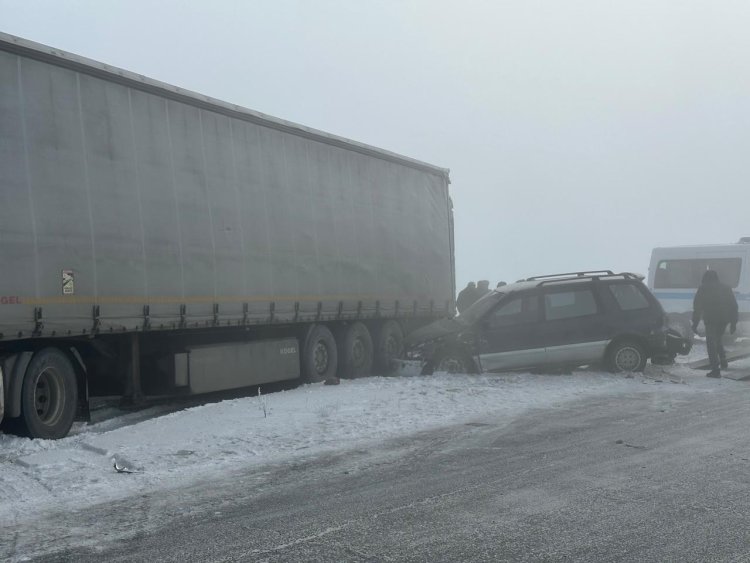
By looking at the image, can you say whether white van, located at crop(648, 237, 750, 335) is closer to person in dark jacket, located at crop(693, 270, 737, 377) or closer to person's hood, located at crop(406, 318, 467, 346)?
person in dark jacket, located at crop(693, 270, 737, 377)

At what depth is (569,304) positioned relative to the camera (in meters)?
15.7

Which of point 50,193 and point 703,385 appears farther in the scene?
point 703,385

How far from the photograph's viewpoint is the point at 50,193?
32.9 feet

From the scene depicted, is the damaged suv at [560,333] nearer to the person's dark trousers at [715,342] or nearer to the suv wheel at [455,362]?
the suv wheel at [455,362]

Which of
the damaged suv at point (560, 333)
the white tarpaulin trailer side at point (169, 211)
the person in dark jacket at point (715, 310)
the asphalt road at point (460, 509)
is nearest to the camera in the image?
the asphalt road at point (460, 509)

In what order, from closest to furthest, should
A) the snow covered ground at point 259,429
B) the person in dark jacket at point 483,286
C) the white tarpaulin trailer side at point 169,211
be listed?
the snow covered ground at point 259,429, the white tarpaulin trailer side at point 169,211, the person in dark jacket at point 483,286

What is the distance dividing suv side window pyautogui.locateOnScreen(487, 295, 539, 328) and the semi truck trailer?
274 cm

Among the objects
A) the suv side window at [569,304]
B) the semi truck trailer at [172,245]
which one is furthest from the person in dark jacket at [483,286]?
the suv side window at [569,304]

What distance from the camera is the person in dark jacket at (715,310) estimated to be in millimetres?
15898

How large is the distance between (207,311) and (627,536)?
812 cm

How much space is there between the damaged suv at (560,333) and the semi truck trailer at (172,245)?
240cm

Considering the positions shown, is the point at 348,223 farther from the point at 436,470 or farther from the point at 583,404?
the point at 436,470

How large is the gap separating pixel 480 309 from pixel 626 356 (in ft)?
8.31

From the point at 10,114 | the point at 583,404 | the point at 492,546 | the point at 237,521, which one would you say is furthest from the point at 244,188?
the point at 492,546
